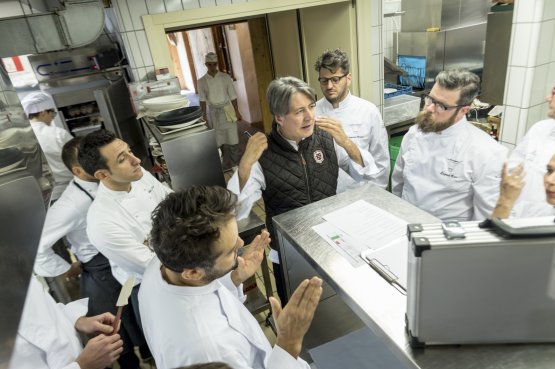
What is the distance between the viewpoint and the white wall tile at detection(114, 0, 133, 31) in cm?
282

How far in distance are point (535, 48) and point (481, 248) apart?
2.46 meters

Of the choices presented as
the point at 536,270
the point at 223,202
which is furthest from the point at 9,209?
the point at 536,270

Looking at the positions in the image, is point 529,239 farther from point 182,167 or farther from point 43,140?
point 43,140

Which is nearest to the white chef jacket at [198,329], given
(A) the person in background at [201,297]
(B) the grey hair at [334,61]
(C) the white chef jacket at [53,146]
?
(A) the person in background at [201,297]

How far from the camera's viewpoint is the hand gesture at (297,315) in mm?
1133

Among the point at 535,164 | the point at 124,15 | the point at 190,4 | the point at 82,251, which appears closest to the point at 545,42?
the point at 535,164

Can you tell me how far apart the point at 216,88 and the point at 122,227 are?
159 inches

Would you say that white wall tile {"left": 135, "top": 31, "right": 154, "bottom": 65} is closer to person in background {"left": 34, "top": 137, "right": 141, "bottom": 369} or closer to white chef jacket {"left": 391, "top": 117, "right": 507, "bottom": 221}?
person in background {"left": 34, "top": 137, "right": 141, "bottom": 369}

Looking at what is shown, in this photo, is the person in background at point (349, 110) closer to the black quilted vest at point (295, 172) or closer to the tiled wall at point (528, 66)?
the black quilted vest at point (295, 172)

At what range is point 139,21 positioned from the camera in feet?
9.59

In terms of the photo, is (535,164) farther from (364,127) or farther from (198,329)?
(198,329)

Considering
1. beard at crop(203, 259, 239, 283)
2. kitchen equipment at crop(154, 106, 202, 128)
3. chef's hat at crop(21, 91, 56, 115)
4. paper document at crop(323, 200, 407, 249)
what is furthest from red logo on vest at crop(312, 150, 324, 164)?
chef's hat at crop(21, 91, 56, 115)

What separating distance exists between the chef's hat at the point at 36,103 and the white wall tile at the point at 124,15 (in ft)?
4.59

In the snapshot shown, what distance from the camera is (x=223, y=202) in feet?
3.92
